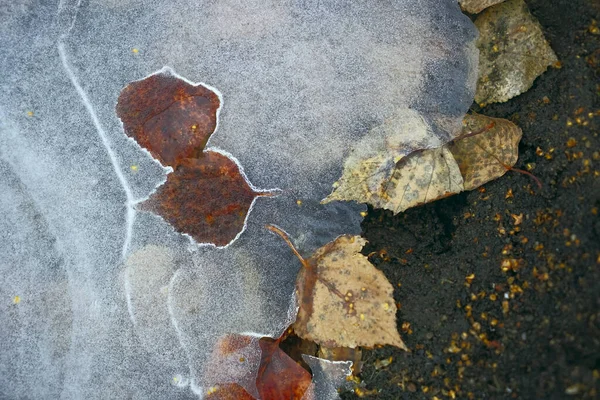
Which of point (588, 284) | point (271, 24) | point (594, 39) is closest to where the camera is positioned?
point (588, 284)

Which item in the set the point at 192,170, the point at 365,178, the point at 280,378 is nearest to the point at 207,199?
the point at 192,170

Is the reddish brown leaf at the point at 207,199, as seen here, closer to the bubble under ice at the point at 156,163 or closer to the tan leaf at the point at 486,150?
the bubble under ice at the point at 156,163

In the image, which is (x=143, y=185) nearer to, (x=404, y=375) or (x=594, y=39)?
(x=404, y=375)

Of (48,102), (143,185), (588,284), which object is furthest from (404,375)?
(48,102)

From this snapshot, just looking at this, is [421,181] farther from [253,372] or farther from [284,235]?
[253,372]

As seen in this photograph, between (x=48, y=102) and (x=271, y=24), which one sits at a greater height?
(x=271, y=24)

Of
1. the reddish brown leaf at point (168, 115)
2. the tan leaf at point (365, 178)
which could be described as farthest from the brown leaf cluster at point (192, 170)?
the tan leaf at point (365, 178)
